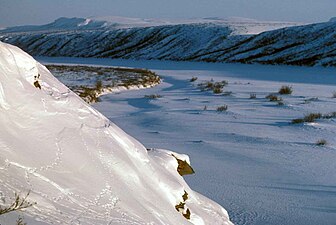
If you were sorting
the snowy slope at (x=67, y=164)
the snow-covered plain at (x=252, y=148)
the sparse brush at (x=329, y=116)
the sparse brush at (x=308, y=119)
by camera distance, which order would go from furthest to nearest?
the sparse brush at (x=329, y=116) → the sparse brush at (x=308, y=119) → the snow-covered plain at (x=252, y=148) → the snowy slope at (x=67, y=164)

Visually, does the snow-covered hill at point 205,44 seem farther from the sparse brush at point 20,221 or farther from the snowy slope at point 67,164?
the sparse brush at point 20,221

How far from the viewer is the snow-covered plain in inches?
202

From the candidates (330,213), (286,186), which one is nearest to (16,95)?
(330,213)

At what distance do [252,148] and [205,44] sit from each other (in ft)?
143

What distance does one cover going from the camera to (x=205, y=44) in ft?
164

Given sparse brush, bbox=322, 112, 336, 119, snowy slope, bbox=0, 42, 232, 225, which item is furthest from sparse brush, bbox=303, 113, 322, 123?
snowy slope, bbox=0, 42, 232, 225

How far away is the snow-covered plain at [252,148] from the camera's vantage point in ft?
16.9

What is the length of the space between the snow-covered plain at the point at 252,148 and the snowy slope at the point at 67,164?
75.9 inches

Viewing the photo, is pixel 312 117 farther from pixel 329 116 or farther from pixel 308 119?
pixel 329 116

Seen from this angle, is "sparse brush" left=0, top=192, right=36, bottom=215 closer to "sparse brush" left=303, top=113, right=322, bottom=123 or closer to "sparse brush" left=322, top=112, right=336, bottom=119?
"sparse brush" left=303, top=113, right=322, bottom=123

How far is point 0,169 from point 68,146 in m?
0.49

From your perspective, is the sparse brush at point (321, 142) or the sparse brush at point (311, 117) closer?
the sparse brush at point (321, 142)

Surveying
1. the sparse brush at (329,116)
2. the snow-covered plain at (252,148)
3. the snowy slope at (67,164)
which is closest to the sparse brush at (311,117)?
the sparse brush at (329,116)

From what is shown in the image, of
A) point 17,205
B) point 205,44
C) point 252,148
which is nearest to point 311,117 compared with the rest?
point 252,148
